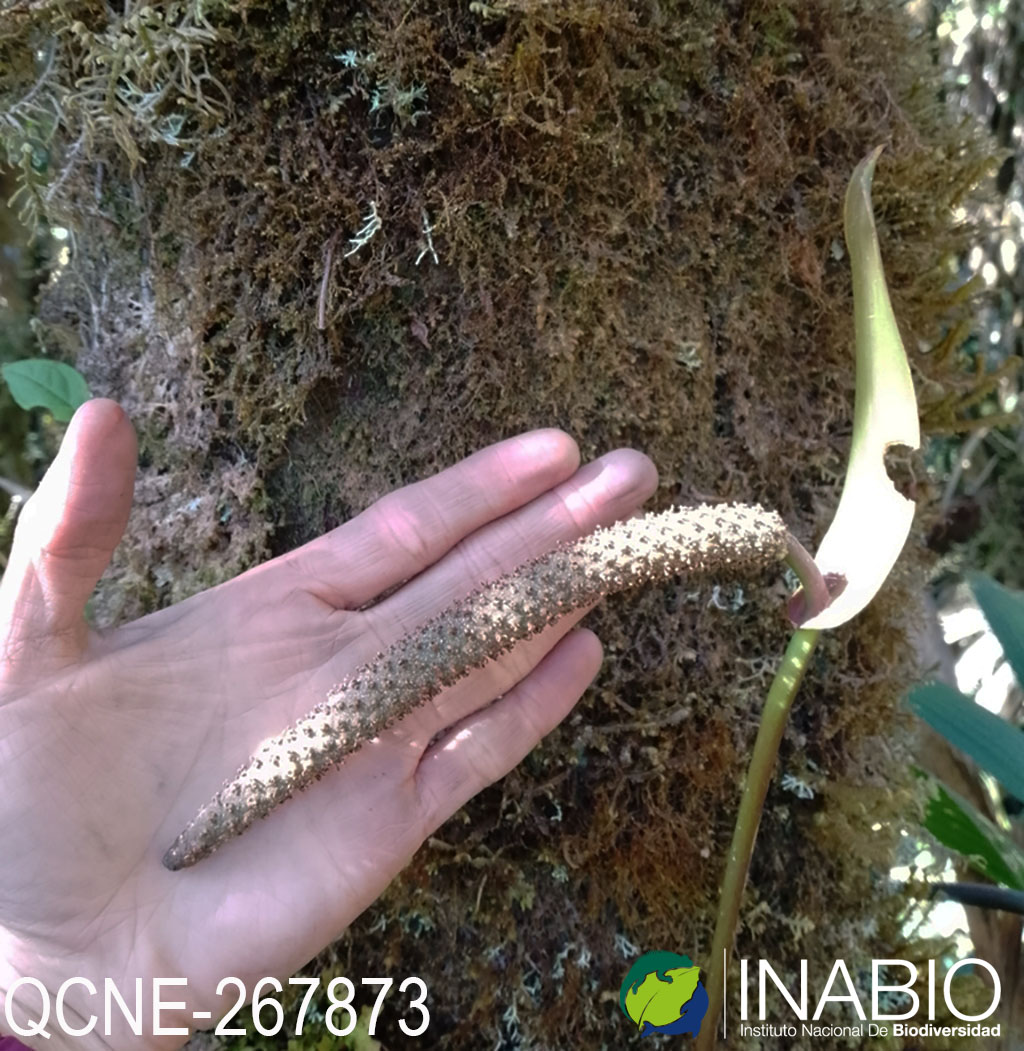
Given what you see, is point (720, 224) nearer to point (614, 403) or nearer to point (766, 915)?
point (614, 403)

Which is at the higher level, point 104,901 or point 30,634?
point 30,634

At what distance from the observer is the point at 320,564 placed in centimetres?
98

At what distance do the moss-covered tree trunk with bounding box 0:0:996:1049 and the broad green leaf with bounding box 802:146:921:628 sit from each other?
22 cm

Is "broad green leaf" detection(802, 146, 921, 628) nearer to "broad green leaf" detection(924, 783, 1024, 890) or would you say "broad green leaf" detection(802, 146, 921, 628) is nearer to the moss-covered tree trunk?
the moss-covered tree trunk

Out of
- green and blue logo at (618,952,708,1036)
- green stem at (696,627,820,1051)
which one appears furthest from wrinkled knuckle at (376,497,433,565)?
green and blue logo at (618,952,708,1036)

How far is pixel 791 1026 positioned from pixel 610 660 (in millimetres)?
554

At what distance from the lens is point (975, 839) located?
120cm

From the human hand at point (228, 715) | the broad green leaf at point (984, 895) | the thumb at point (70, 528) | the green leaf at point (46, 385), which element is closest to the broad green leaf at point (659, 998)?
the human hand at point (228, 715)

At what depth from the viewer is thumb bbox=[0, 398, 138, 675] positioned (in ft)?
2.40

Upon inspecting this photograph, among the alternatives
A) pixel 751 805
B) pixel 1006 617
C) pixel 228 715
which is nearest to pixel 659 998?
pixel 751 805

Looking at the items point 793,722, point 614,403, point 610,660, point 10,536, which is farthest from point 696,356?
point 10,536

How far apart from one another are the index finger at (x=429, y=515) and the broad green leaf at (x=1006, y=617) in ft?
2.70

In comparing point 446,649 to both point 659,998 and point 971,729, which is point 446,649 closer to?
point 659,998

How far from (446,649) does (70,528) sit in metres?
0.39
